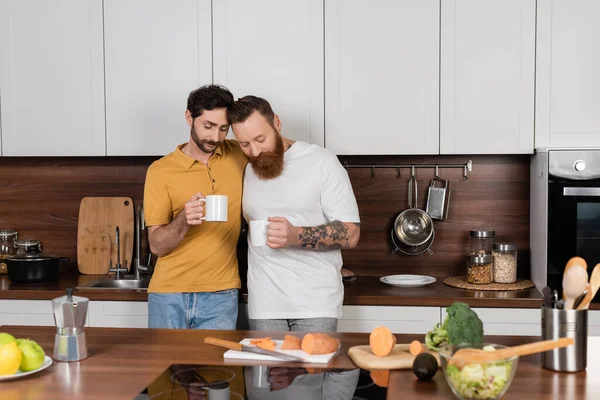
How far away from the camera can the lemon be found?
1.81 m

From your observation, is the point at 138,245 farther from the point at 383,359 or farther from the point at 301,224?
the point at 383,359

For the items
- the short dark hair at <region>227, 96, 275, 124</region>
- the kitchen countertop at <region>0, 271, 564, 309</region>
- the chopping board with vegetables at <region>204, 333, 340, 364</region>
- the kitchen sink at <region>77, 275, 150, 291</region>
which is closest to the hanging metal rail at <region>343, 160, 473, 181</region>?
the kitchen countertop at <region>0, 271, 564, 309</region>

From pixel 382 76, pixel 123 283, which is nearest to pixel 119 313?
Answer: pixel 123 283

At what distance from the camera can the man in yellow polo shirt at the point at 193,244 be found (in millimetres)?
2943

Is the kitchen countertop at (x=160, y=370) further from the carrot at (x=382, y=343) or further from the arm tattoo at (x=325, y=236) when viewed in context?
the arm tattoo at (x=325, y=236)

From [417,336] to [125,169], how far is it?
87.5 inches

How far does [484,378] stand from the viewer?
5.18 ft

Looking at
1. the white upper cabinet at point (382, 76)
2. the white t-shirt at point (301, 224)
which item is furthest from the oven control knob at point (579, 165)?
the white t-shirt at point (301, 224)

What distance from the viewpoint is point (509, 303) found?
10.3 feet

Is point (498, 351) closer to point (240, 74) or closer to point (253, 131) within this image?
point (253, 131)

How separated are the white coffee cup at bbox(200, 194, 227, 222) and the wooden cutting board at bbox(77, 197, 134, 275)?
4.91 ft

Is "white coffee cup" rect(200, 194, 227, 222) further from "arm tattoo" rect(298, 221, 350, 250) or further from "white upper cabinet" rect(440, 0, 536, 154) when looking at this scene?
"white upper cabinet" rect(440, 0, 536, 154)

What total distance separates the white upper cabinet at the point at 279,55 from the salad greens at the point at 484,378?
6.53 feet

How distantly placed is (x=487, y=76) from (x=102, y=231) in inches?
82.6
